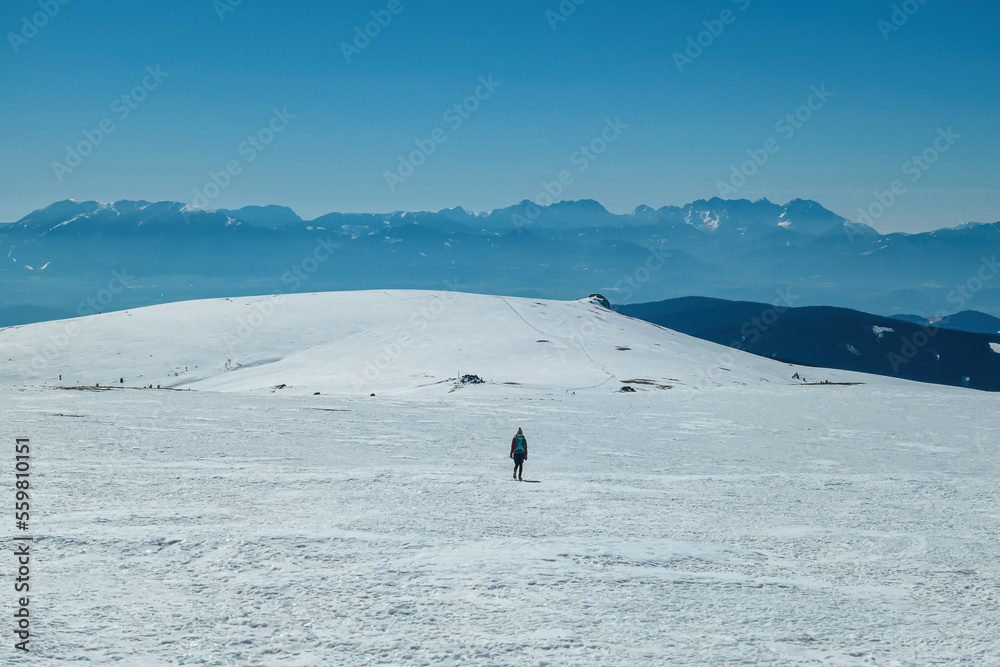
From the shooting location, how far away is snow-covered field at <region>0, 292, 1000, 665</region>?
983 centimetres

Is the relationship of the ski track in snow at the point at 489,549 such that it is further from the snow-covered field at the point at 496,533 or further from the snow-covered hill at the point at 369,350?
the snow-covered hill at the point at 369,350

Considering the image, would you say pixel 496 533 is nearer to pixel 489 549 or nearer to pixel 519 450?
pixel 489 549

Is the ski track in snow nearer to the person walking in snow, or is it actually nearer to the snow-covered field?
the snow-covered field

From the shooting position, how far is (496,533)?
14.5 metres

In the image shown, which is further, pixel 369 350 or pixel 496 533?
pixel 369 350

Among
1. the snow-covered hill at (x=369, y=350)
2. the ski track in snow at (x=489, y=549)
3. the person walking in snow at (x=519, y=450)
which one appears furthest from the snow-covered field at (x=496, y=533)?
the snow-covered hill at (x=369, y=350)

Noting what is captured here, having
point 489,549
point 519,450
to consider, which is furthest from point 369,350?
point 489,549

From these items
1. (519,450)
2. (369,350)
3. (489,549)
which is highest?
(369,350)

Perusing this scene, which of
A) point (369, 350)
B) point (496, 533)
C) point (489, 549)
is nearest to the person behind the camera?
point (489, 549)

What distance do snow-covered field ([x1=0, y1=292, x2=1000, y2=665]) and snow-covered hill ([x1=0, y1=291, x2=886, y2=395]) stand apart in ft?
46.1

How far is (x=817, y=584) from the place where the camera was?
1245 cm

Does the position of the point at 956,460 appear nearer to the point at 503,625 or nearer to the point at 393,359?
the point at 503,625

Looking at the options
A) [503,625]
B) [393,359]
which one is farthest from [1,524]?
[393,359]

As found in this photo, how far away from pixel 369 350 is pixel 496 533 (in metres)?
48.2
